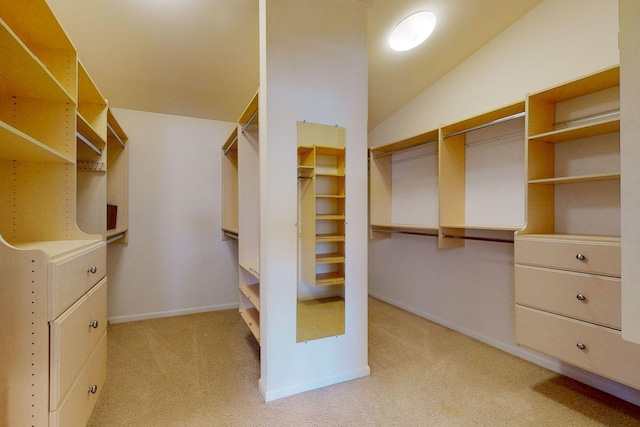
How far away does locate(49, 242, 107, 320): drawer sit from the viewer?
1039 millimetres

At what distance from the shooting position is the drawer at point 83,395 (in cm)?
109

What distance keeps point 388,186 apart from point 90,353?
3072 millimetres

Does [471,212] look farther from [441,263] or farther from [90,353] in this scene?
[90,353]

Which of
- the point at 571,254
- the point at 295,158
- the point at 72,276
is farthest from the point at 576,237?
the point at 72,276

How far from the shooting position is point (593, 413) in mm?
1655

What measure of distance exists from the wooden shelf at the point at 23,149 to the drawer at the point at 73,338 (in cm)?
65

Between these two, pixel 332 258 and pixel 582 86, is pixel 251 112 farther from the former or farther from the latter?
pixel 582 86

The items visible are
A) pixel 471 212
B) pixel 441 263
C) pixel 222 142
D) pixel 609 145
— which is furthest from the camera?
pixel 222 142

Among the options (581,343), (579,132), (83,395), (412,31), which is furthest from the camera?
(412,31)

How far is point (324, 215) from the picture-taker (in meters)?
2.06

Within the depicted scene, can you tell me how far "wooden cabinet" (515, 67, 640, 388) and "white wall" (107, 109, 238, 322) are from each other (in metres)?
2.92

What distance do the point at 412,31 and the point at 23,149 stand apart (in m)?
2.75

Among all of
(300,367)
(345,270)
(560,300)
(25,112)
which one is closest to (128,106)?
(25,112)

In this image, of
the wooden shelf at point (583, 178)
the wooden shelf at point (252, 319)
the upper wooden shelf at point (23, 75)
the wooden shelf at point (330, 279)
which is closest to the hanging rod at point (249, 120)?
the upper wooden shelf at point (23, 75)
